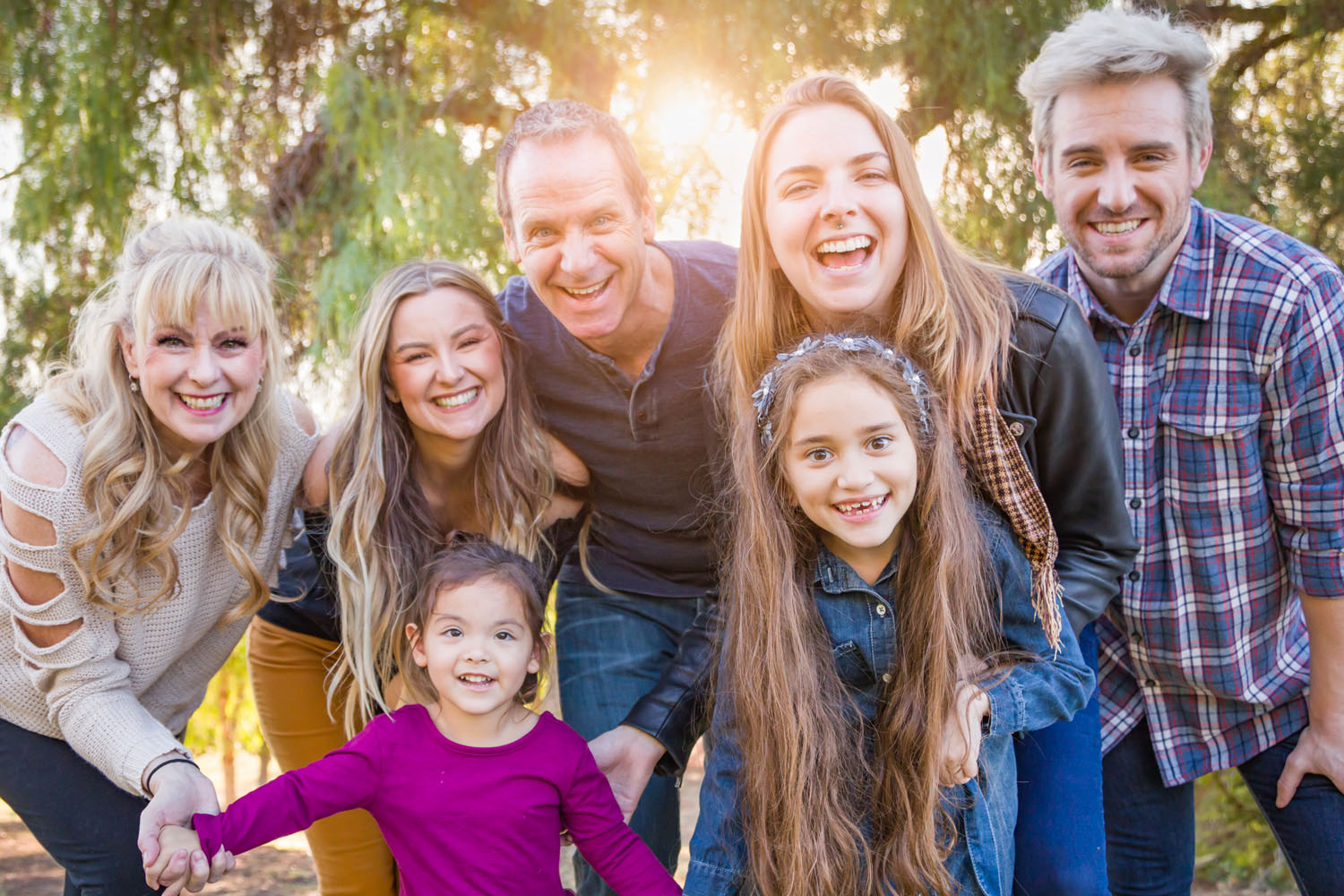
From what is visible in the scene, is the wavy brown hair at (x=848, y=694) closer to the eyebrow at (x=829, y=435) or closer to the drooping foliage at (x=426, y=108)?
the eyebrow at (x=829, y=435)

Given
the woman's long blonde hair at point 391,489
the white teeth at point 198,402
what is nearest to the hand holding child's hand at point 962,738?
the woman's long blonde hair at point 391,489

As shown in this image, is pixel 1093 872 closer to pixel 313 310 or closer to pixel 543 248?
pixel 543 248

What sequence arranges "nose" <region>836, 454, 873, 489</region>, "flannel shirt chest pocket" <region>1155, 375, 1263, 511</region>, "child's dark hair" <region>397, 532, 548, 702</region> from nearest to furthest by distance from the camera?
"nose" <region>836, 454, 873, 489</region>, "child's dark hair" <region>397, 532, 548, 702</region>, "flannel shirt chest pocket" <region>1155, 375, 1263, 511</region>

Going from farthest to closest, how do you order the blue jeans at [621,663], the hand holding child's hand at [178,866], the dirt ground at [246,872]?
the dirt ground at [246,872] < the blue jeans at [621,663] < the hand holding child's hand at [178,866]

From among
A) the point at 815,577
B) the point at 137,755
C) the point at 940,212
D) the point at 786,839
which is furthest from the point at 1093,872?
the point at 940,212

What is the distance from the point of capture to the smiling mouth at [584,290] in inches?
91.3

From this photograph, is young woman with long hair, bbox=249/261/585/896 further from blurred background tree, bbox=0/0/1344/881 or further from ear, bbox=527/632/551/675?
blurred background tree, bbox=0/0/1344/881

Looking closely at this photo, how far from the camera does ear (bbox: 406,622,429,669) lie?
6.84 ft

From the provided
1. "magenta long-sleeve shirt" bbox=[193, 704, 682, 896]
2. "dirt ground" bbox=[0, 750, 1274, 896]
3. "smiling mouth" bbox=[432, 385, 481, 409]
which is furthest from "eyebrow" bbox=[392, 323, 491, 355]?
"dirt ground" bbox=[0, 750, 1274, 896]

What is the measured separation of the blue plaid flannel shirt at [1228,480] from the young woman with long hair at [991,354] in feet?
0.94

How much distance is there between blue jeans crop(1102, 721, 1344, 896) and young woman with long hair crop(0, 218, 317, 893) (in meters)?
1.90

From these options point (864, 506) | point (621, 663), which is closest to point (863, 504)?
point (864, 506)

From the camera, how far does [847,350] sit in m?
1.95

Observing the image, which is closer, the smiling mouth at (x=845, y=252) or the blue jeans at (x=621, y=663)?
the smiling mouth at (x=845, y=252)
